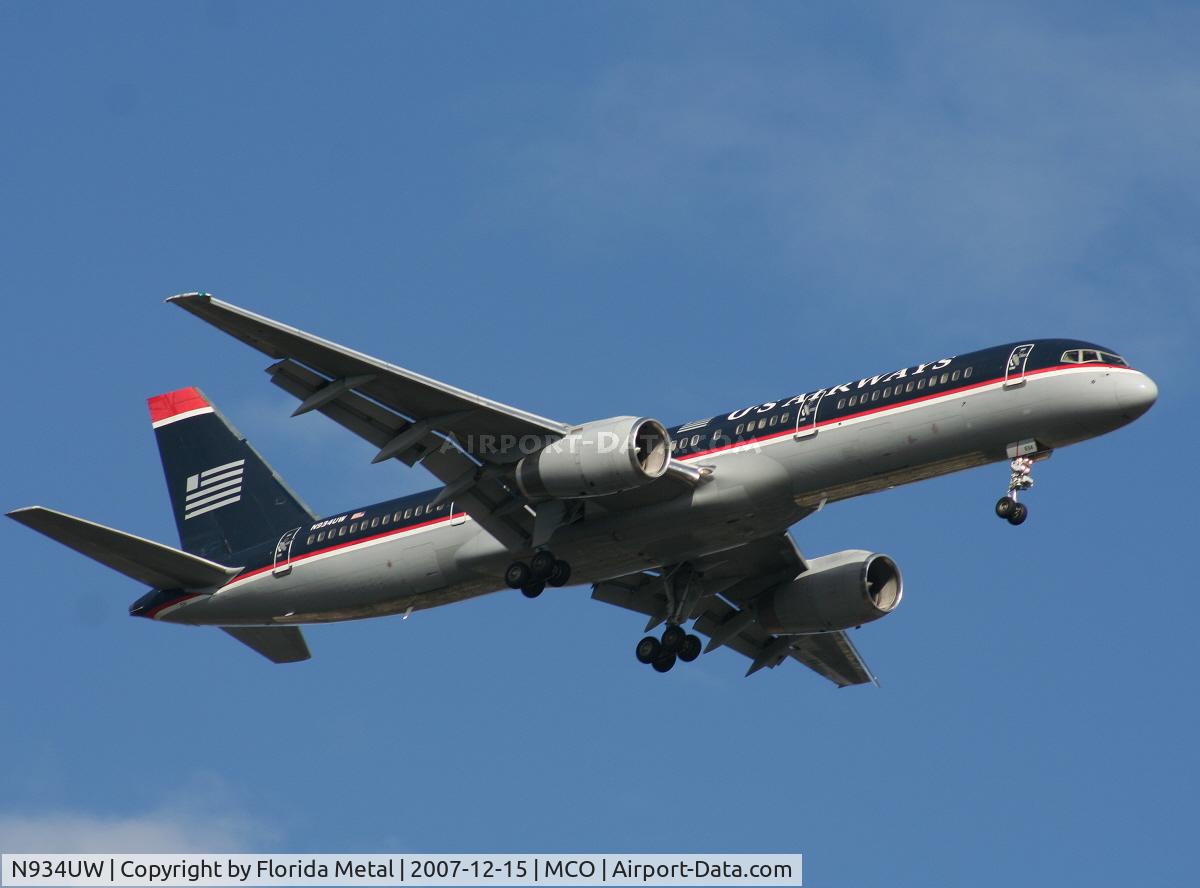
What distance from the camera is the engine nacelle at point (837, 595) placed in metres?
49.5

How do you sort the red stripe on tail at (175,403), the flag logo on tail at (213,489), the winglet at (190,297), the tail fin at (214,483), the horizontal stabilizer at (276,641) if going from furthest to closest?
the red stripe on tail at (175,403) < the flag logo on tail at (213,489) < the tail fin at (214,483) < the horizontal stabilizer at (276,641) < the winglet at (190,297)

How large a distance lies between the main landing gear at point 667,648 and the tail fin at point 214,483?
10460 mm

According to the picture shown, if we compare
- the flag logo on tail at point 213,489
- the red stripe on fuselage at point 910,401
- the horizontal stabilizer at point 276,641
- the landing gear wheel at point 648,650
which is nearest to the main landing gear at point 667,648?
the landing gear wheel at point 648,650

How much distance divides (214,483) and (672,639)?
15190 mm

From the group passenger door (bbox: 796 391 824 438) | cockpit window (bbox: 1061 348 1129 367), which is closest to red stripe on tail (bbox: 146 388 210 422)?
passenger door (bbox: 796 391 824 438)

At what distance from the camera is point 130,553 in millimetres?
47844

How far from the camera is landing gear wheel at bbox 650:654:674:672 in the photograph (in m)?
49.2

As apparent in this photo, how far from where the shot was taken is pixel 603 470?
1638 inches

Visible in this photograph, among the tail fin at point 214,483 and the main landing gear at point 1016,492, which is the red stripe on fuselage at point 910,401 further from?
the tail fin at point 214,483

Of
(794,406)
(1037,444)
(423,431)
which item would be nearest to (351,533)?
(423,431)

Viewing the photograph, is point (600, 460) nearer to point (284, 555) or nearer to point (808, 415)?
point (808, 415)

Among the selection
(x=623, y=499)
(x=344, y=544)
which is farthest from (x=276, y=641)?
(x=623, y=499)

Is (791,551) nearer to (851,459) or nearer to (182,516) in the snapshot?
(851,459)

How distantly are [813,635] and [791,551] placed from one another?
5.11 metres
